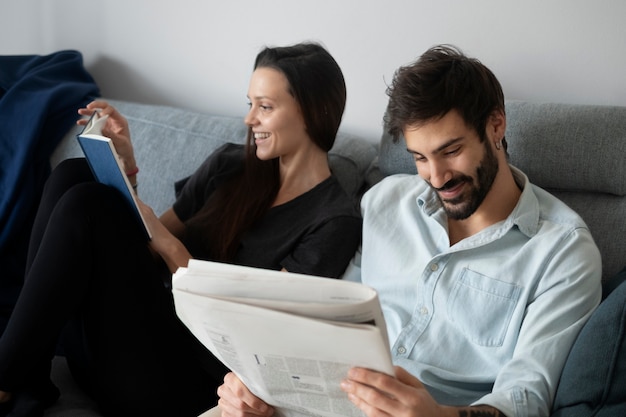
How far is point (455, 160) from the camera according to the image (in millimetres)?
1455

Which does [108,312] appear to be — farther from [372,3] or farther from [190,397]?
[372,3]

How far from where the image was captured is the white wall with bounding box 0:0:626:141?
1.81 metres

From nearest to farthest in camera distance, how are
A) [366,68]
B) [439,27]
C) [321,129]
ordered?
[321,129], [439,27], [366,68]

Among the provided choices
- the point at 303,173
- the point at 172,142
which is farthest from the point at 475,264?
the point at 172,142

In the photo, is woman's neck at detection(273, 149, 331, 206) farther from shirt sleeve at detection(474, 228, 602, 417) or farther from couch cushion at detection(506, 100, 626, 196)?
shirt sleeve at detection(474, 228, 602, 417)

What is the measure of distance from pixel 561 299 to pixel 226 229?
809 mm

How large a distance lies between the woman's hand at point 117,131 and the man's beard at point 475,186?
33.1 inches

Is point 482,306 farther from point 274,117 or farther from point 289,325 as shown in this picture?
point 274,117

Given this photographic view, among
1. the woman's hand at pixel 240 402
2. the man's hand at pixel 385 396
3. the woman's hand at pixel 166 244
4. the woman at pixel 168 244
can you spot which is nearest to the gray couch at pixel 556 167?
the woman at pixel 168 244

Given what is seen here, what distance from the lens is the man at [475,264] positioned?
4.45 ft

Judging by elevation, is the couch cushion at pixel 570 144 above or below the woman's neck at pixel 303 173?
above

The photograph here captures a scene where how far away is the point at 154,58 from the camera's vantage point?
2.63m

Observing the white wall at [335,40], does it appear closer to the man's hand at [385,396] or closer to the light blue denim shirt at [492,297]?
the light blue denim shirt at [492,297]

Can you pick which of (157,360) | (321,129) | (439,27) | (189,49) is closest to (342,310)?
(157,360)
